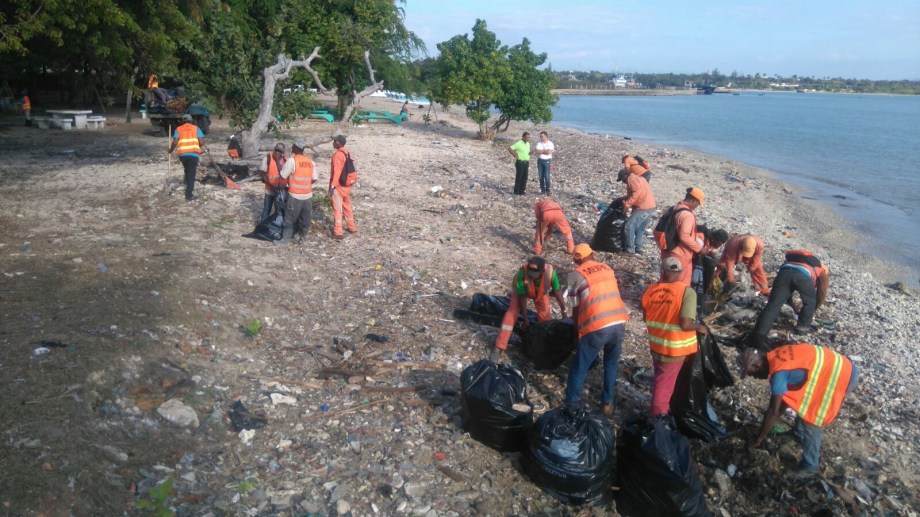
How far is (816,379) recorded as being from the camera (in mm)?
4477

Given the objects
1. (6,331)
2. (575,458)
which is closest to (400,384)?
(575,458)

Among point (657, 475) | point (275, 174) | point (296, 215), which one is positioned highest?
point (275, 174)

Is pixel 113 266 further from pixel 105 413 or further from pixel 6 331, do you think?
pixel 105 413

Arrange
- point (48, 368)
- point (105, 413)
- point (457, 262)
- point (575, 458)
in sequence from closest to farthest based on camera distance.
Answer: point (575, 458) < point (105, 413) < point (48, 368) < point (457, 262)

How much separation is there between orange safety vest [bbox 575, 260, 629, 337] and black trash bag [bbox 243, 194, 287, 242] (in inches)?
201

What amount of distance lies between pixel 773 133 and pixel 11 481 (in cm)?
4549

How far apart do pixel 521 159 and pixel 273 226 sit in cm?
602

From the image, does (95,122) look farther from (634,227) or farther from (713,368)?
(713,368)

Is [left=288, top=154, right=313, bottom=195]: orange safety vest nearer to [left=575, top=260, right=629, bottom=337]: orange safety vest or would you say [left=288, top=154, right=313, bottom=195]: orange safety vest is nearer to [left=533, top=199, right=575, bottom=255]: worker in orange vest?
[left=533, top=199, right=575, bottom=255]: worker in orange vest

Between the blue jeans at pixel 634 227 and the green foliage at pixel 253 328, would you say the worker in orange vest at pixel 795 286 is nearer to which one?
the blue jeans at pixel 634 227

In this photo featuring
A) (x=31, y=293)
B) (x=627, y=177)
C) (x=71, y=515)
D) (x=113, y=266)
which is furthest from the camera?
(x=627, y=177)

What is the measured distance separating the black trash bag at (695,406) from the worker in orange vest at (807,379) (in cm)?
47

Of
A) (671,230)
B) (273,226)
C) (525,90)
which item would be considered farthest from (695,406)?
(525,90)

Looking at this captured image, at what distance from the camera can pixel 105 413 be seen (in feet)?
14.7
